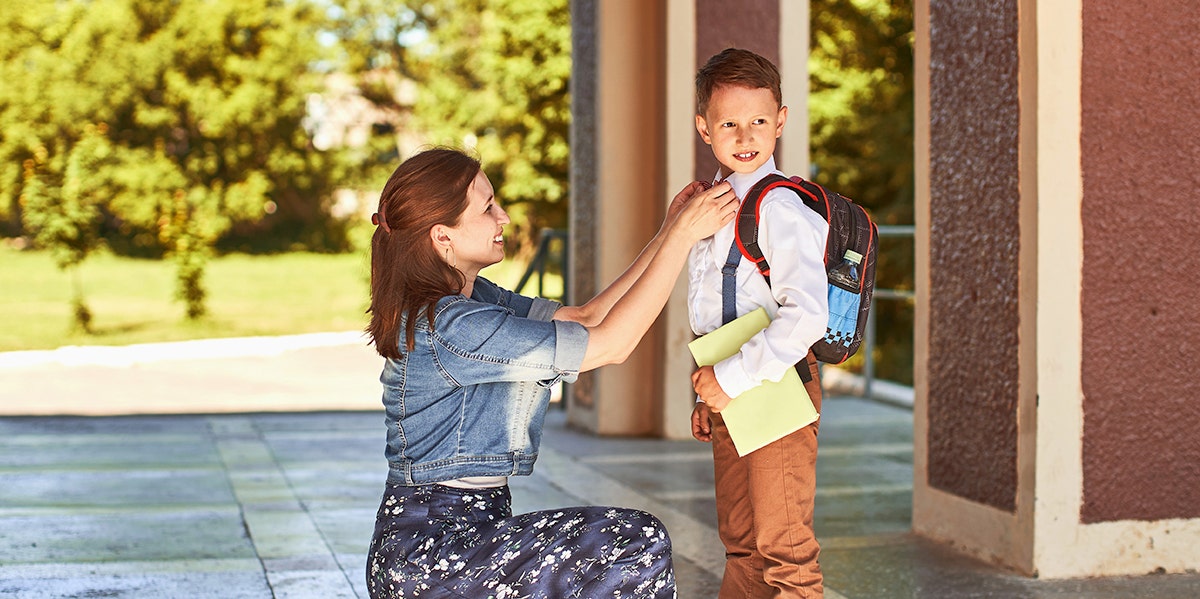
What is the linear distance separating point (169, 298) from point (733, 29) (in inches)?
721

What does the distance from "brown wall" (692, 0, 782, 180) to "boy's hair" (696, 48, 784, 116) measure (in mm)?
4495

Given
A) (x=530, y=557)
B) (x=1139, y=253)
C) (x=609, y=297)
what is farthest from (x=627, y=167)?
(x=530, y=557)

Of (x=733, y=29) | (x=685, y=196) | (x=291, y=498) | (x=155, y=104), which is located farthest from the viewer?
(x=155, y=104)

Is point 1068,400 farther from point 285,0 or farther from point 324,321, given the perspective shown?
point 285,0

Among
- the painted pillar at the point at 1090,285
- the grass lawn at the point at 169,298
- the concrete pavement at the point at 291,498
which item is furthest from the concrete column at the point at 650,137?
the grass lawn at the point at 169,298

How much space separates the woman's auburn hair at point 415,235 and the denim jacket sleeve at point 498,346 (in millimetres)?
81

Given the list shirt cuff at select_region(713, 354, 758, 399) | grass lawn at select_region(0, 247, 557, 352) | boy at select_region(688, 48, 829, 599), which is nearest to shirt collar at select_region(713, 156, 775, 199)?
boy at select_region(688, 48, 829, 599)

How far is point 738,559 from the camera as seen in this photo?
3086mm

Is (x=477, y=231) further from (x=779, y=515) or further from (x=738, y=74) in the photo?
(x=779, y=515)

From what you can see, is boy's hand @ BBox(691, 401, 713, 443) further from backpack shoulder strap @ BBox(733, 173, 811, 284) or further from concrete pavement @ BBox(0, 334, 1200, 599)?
concrete pavement @ BBox(0, 334, 1200, 599)

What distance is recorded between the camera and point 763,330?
2.80m

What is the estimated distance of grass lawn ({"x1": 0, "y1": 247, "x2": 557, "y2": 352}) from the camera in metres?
18.5

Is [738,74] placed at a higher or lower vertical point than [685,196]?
higher

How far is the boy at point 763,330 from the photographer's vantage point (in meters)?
2.79
